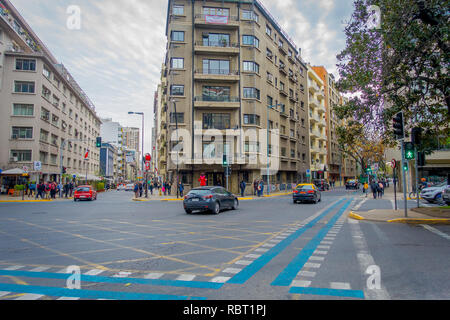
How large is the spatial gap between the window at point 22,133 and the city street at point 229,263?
34733 mm

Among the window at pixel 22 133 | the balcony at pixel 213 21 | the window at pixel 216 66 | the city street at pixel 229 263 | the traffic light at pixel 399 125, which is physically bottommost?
the city street at pixel 229 263

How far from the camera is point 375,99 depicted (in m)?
13.0

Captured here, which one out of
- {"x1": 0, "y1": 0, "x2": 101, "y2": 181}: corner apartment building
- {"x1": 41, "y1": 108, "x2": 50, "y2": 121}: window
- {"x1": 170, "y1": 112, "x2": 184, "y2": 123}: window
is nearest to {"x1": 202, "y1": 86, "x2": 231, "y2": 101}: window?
{"x1": 170, "y1": 112, "x2": 184, "y2": 123}: window

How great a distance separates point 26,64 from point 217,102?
87.0 feet

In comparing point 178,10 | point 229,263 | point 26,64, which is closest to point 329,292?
point 229,263

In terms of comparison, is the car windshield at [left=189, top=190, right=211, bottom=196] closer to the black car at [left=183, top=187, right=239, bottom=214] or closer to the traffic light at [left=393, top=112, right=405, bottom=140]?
the black car at [left=183, top=187, right=239, bottom=214]

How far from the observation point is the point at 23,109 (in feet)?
129

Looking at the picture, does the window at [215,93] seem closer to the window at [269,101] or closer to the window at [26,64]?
the window at [269,101]

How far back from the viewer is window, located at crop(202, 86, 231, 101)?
36.4m

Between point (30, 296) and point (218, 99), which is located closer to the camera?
point (30, 296)

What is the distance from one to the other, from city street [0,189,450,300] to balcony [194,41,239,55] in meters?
30.2

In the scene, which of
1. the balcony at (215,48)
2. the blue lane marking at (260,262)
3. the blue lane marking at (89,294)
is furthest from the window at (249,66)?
the blue lane marking at (89,294)

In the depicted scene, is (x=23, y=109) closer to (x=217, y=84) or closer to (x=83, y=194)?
(x=83, y=194)

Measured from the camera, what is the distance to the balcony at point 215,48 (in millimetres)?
35781
